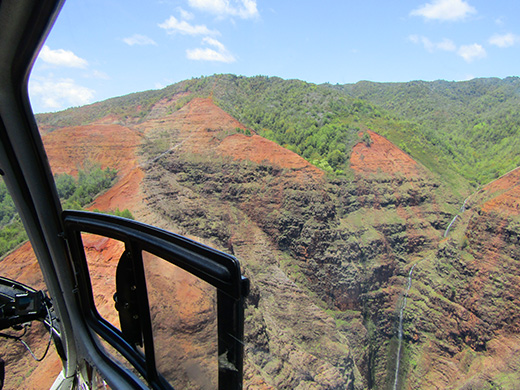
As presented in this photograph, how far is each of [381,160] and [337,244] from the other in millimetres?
9873

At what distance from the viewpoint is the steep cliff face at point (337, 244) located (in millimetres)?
13820

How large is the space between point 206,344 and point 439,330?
69.1ft

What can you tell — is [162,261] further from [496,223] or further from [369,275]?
[496,223]

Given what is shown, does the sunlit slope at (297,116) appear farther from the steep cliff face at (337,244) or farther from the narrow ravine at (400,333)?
the narrow ravine at (400,333)

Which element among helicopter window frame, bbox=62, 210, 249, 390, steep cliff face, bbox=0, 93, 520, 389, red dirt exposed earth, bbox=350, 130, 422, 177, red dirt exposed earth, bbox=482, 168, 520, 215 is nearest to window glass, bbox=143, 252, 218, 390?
helicopter window frame, bbox=62, 210, 249, 390

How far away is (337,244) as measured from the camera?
60.4 feet

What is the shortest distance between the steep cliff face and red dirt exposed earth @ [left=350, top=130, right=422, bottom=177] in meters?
0.63

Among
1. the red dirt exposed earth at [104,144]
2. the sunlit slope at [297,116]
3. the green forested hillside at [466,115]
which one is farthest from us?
the green forested hillside at [466,115]

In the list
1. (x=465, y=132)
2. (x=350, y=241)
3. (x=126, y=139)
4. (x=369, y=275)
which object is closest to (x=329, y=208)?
(x=350, y=241)

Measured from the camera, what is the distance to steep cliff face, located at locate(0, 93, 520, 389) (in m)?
13.8

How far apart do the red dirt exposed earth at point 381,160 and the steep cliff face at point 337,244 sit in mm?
633

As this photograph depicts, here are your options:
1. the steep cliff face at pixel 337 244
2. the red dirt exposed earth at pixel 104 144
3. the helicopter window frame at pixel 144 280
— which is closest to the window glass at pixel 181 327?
the helicopter window frame at pixel 144 280

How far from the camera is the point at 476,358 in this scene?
1619 cm

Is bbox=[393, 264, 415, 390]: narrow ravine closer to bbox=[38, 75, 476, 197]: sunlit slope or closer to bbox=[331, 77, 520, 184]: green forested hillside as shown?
bbox=[38, 75, 476, 197]: sunlit slope
